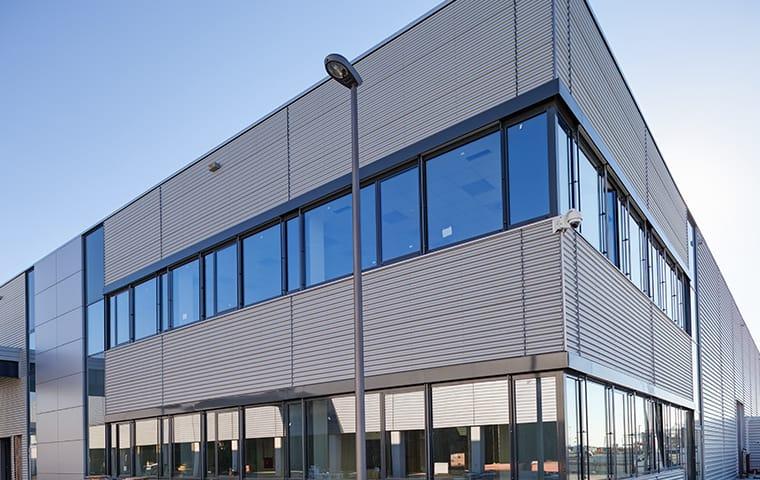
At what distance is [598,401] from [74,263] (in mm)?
20826

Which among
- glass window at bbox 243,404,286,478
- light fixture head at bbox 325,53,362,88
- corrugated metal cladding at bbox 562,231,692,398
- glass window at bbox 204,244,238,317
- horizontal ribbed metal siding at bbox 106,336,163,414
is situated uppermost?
light fixture head at bbox 325,53,362,88

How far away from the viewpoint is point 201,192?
2255 cm

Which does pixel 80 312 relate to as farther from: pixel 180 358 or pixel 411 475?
pixel 411 475

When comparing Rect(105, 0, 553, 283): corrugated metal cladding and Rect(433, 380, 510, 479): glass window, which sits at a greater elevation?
Rect(105, 0, 553, 283): corrugated metal cladding

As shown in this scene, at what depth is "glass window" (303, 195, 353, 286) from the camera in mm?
17375

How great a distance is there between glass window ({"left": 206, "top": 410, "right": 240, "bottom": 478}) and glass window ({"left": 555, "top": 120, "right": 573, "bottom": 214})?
34.4ft

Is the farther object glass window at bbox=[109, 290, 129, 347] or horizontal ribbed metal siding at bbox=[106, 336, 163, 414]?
glass window at bbox=[109, 290, 129, 347]

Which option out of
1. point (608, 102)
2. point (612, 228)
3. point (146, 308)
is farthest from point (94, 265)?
point (608, 102)

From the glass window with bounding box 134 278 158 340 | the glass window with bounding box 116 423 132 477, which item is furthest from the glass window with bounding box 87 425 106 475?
the glass window with bounding box 134 278 158 340

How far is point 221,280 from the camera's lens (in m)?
21.6

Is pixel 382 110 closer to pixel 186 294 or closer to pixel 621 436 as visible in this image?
pixel 621 436

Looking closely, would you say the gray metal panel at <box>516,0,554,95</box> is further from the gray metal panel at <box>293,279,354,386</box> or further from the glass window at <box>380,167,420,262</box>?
the gray metal panel at <box>293,279,354,386</box>

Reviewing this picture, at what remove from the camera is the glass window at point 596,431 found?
1376 cm

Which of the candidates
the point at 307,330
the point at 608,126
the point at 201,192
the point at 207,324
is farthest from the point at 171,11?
the point at 608,126
